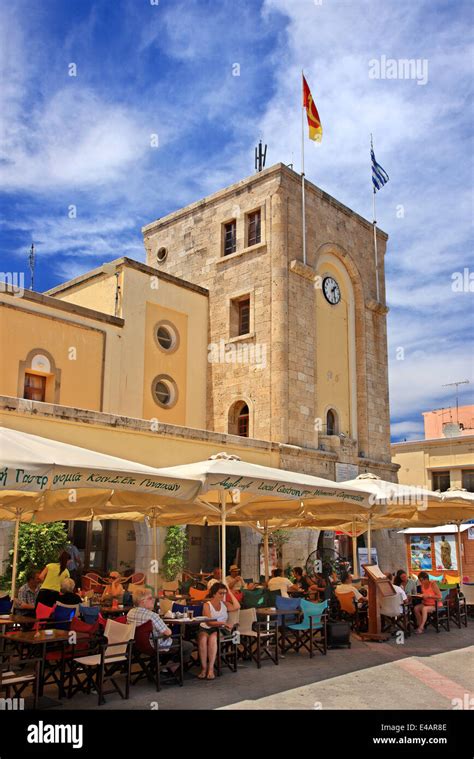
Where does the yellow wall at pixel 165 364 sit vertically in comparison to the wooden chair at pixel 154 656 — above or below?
above

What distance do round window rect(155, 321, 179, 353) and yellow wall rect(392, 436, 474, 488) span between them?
1770cm

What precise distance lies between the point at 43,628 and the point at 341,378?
58.8ft

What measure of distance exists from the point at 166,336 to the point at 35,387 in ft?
18.1

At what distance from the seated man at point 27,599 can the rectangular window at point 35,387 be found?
8035 mm

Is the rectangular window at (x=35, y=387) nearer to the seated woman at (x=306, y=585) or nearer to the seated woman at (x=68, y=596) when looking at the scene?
the seated woman at (x=306, y=585)

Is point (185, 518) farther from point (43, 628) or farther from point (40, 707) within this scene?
point (40, 707)

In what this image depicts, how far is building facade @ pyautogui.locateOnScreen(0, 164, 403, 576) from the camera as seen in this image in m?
19.7

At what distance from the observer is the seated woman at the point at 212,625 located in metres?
8.68

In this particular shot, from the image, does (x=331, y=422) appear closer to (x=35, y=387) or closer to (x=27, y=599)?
(x=35, y=387)

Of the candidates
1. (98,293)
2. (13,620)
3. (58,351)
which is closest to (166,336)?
(98,293)

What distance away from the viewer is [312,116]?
2464 cm

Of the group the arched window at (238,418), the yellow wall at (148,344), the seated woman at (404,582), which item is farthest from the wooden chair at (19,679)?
the arched window at (238,418)

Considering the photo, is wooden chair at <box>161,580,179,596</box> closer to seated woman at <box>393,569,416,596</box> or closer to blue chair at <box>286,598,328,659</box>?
blue chair at <box>286,598,328,659</box>
